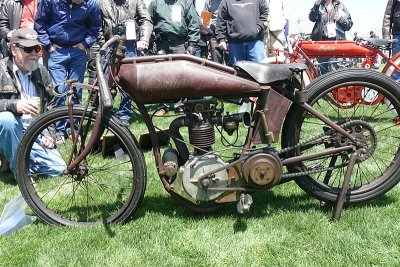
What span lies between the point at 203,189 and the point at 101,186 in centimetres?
121

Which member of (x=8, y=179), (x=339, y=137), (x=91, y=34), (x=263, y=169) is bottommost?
(x=8, y=179)

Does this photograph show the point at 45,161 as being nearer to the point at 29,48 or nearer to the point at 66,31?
the point at 29,48

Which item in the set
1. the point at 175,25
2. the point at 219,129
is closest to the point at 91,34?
the point at 175,25

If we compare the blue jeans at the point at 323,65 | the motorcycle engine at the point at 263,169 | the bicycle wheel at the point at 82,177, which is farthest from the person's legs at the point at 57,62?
the blue jeans at the point at 323,65

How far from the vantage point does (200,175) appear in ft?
9.89

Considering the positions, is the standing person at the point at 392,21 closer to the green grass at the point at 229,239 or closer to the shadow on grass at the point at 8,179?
the green grass at the point at 229,239

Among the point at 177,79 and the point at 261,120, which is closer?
the point at 177,79

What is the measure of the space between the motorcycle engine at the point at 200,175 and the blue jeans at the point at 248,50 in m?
3.93

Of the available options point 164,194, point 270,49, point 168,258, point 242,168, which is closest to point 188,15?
point 270,49

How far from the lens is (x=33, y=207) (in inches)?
126

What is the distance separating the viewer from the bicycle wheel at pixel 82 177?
3.04 metres

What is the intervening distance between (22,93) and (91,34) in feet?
5.94

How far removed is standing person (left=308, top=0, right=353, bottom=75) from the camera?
301 inches

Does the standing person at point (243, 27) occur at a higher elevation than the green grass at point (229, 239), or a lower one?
higher
